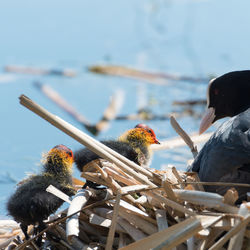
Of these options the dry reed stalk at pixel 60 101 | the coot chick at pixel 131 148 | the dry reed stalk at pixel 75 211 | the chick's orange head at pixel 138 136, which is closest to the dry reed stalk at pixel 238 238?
the dry reed stalk at pixel 75 211

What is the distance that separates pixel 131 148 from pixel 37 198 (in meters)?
0.61

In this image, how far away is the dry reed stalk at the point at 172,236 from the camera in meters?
1.69

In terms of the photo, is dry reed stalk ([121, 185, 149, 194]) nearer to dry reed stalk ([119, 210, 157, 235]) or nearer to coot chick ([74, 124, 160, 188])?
Answer: dry reed stalk ([119, 210, 157, 235])

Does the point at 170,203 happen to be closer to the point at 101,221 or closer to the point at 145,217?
the point at 145,217

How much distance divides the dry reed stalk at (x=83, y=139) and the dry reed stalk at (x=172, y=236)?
0.27m

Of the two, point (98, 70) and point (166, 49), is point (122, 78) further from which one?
point (166, 49)

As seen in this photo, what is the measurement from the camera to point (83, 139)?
1.89 metres

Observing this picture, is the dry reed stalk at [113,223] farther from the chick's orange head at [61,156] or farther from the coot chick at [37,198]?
the chick's orange head at [61,156]

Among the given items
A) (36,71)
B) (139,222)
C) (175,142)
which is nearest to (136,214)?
(139,222)

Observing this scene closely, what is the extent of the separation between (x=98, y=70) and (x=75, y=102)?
0.97 metres

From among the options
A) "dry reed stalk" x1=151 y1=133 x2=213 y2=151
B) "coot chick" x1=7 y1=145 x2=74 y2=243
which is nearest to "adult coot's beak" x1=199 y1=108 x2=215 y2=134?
"dry reed stalk" x1=151 y1=133 x2=213 y2=151

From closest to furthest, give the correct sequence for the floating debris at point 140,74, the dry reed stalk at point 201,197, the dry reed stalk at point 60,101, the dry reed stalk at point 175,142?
the dry reed stalk at point 201,197 → the dry reed stalk at point 175,142 → the dry reed stalk at point 60,101 → the floating debris at point 140,74

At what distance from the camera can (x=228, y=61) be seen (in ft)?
19.0

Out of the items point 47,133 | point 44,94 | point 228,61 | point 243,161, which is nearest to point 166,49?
point 228,61
